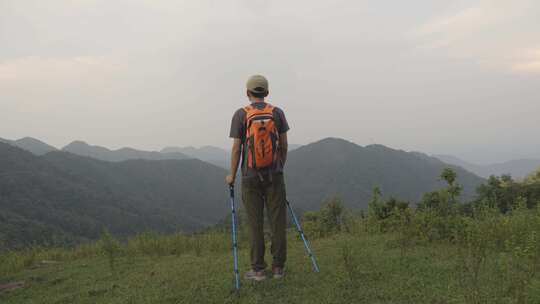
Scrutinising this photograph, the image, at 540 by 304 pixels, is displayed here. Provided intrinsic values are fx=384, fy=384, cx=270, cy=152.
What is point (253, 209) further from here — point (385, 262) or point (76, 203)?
point (76, 203)

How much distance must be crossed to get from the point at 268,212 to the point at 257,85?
6.22 feet

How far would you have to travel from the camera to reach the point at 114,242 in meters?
8.71

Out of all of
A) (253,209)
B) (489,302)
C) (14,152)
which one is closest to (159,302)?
(253,209)

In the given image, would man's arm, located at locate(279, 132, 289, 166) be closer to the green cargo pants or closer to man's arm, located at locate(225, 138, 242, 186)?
the green cargo pants

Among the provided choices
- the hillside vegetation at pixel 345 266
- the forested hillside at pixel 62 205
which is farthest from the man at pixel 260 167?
the forested hillside at pixel 62 205

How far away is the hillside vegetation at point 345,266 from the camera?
15.5 feet

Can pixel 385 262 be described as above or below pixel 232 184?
below

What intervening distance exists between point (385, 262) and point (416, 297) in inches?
64.3

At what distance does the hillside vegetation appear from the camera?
15.5 ft

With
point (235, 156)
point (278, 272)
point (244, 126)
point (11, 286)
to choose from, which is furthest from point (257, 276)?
point (11, 286)

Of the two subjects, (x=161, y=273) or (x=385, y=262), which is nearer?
(x=385, y=262)

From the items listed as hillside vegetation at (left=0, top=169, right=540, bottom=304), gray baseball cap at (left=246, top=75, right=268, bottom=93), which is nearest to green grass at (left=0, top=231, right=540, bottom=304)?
hillside vegetation at (left=0, top=169, right=540, bottom=304)

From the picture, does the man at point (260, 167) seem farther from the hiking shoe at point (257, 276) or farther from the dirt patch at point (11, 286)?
the dirt patch at point (11, 286)

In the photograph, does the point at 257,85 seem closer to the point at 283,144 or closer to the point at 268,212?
the point at 283,144
